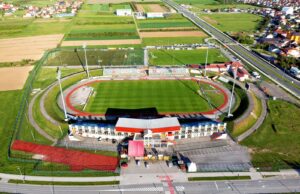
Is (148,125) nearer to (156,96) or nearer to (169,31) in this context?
(156,96)

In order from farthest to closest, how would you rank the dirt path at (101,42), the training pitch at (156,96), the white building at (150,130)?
the dirt path at (101,42) → the training pitch at (156,96) → the white building at (150,130)

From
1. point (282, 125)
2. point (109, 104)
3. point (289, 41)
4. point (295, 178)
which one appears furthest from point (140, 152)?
point (289, 41)

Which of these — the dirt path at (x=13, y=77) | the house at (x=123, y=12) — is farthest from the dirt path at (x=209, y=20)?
the dirt path at (x=13, y=77)

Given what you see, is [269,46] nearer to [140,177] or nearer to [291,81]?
[291,81]

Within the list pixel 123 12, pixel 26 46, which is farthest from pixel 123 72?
pixel 123 12

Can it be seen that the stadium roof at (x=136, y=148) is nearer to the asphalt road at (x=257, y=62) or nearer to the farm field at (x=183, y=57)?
the asphalt road at (x=257, y=62)

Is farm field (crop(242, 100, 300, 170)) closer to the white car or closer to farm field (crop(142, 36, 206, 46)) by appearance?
the white car
